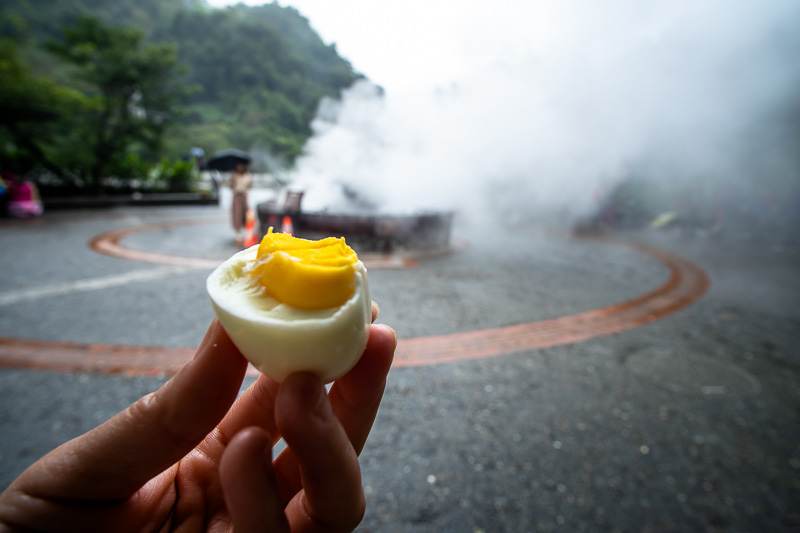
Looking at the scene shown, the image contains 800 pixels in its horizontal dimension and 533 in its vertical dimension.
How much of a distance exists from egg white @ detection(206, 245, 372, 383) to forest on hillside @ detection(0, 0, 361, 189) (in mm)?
15607

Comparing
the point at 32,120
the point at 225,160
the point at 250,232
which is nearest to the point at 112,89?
the point at 32,120

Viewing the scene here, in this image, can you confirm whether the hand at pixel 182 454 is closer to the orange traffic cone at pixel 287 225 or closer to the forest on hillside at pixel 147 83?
the orange traffic cone at pixel 287 225

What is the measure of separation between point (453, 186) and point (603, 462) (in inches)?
416

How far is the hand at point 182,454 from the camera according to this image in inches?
29.4

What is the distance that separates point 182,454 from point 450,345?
132 inches

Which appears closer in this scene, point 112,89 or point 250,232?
point 250,232

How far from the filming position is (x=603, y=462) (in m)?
2.50

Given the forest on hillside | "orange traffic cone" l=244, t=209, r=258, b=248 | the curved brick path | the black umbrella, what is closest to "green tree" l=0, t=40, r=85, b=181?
the forest on hillside

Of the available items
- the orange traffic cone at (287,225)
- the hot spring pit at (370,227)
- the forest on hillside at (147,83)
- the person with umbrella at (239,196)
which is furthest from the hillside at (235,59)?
the orange traffic cone at (287,225)

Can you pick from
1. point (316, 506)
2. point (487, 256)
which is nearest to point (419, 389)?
point (316, 506)

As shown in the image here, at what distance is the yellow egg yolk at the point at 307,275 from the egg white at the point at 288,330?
2 cm

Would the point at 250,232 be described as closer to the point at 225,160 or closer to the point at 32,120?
the point at 225,160

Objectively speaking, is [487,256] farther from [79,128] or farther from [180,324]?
[79,128]

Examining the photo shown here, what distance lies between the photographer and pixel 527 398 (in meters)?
3.17
